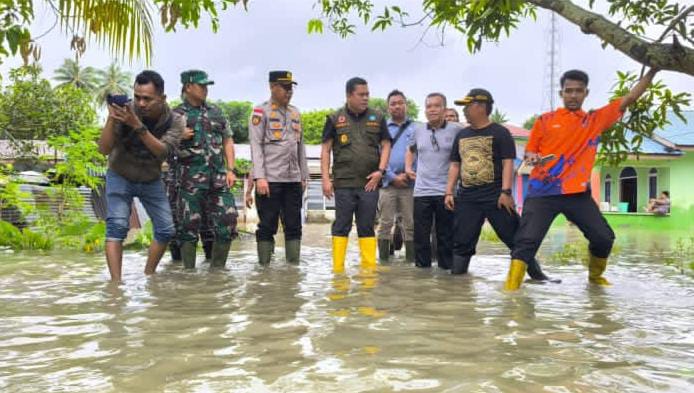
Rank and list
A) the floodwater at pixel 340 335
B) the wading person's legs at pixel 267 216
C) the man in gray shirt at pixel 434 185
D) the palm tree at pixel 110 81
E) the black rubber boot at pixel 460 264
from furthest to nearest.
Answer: the palm tree at pixel 110 81 < the wading person's legs at pixel 267 216 < the man in gray shirt at pixel 434 185 < the black rubber boot at pixel 460 264 < the floodwater at pixel 340 335

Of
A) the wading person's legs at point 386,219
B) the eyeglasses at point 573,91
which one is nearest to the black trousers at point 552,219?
the eyeglasses at point 573,91

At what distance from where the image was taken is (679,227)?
918 inches

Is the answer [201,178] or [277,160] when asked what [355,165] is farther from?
[201,178]

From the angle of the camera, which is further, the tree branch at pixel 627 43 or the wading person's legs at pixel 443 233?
the wading person's legs at pixel 443 233

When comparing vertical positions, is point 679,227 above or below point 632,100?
below

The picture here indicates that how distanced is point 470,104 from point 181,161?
115 inches

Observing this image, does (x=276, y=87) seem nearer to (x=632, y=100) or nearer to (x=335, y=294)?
(x=335, y=294)

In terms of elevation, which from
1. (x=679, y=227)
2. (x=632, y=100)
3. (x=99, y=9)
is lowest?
(x=679, y=227)

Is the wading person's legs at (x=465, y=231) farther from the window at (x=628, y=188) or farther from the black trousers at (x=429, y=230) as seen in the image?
the window at (x=628, y=188)

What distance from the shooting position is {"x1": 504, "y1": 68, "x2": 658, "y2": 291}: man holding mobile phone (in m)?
5.20

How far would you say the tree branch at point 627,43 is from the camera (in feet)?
10.5

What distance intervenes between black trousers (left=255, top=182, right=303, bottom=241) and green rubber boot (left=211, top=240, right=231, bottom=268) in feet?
1.66

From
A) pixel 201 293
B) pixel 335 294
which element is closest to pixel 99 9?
pixel 201 293

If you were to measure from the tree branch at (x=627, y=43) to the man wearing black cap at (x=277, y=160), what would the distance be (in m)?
3.60
